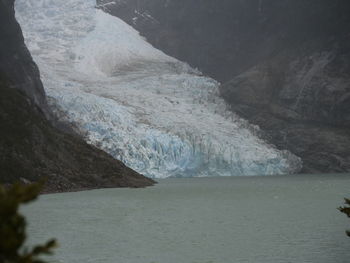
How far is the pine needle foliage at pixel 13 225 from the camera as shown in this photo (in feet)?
13.8

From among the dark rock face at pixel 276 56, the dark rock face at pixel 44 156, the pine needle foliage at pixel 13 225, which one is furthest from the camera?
the dark rock face at pixel 276 56

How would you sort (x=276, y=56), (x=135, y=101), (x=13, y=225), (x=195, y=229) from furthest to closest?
(x=276, y=56)
(x=135, y=101)
(x=195, y=229)
(x=13, y=225)

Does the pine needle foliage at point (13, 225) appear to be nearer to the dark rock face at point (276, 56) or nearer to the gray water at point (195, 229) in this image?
the gray water at point (195, 229)

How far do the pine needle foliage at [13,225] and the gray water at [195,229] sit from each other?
10.5m

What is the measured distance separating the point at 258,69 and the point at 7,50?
153 feet

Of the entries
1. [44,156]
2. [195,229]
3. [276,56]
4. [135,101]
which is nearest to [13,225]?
[195,229]

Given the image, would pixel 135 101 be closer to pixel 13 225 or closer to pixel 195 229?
pixel 195 229

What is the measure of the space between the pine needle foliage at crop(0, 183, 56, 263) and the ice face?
53.6 meters

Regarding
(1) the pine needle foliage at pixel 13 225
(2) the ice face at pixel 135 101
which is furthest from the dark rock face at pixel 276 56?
(1) the pine needle foliage at pixel 13 225

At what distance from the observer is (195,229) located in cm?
2067

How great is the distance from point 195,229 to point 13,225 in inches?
659

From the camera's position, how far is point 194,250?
53.0 ft

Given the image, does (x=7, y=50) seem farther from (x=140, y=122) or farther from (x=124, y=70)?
(x=124, y=70)

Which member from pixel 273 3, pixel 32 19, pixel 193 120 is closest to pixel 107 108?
pixel 193 120
